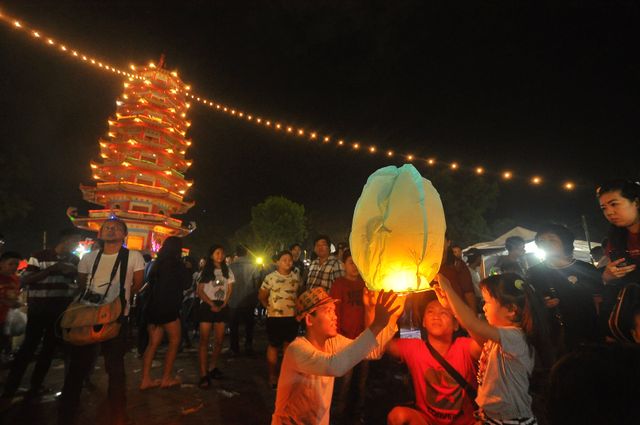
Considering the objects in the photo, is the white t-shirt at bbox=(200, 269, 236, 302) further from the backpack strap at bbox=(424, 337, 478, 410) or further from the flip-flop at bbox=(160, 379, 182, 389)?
the backpack strap at bbox=(424, 337, 478, 410)

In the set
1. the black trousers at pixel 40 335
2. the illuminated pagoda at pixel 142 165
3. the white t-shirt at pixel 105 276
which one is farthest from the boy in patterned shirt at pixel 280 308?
the illuminated pagoda at pixel 142 165

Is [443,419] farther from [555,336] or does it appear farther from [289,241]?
[289,241]

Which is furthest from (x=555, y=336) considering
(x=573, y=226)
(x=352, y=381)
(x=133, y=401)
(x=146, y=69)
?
(x=146, y=69)

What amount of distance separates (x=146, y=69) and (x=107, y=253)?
42134 millimetres

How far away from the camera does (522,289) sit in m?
2.25

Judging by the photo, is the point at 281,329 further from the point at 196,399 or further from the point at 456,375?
the point at 456,375

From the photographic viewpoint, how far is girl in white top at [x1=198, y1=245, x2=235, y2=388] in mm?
4793

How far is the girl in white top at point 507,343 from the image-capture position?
6.68 feet

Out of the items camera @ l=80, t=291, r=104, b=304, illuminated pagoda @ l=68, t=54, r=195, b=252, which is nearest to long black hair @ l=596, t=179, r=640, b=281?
camera @ l=80, t=291, r=104, b=304

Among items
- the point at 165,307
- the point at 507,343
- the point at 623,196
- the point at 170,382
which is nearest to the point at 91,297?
the point at 165,307

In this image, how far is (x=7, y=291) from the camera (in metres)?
4.16

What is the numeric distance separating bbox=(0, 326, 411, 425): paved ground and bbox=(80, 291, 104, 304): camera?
146 cm

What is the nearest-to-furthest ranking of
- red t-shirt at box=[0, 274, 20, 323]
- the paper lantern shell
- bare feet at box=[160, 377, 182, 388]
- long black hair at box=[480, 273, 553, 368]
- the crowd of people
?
the crowd of people
the paper lantern shell
long black hair at box=[480, 273, 553, 368]
red t-shirt at box=[0, 274, 20, 323]
bare feet at box=[160, 377, 182, 388]

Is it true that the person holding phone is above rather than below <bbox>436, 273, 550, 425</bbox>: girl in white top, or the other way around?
above
